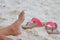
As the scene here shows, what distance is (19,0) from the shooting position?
3.44 m

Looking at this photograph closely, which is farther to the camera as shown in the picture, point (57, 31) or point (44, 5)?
point (44, 5)

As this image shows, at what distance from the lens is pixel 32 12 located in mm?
2922

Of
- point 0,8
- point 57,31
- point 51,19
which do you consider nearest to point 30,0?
point 0,8

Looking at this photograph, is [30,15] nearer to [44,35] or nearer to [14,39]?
[44,35]

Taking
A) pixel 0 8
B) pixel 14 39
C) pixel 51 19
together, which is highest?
pixel 0 8

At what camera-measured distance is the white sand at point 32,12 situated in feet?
6.55

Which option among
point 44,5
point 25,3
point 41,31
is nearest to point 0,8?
point 25,3

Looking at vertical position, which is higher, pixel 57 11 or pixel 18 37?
pixel 57 11

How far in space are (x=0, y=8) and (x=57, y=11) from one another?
0.85 metres

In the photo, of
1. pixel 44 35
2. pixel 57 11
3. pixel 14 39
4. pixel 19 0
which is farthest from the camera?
pixel 19 0

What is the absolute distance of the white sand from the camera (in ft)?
6.55

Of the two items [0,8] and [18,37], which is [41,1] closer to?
[0,8]

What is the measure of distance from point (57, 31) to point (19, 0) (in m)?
1.41

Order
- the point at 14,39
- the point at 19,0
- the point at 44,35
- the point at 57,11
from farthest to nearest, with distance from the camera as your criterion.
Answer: the point at 19,0, the point at 57,11, the point at 44,35, the point at 14,39
